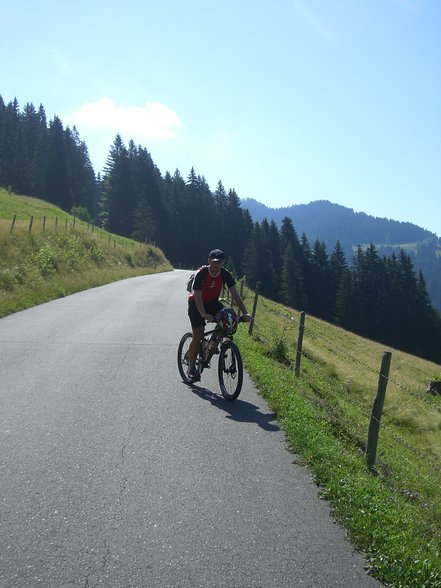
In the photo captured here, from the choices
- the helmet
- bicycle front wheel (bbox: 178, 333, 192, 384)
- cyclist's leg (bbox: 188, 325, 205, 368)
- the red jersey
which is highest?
the red jersey

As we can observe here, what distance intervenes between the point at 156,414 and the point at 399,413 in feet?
25.9

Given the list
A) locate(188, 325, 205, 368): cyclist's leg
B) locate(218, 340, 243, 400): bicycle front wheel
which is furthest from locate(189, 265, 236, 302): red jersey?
locate(218, 340, 243, 400): bicycle front wheel

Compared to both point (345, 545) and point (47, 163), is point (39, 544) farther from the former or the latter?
point (47, 163)

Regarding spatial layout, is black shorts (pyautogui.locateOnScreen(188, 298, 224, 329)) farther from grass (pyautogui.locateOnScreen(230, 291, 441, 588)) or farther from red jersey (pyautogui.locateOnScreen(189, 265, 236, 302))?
grass (pyautogui.locateOnScreen(230, 291, 441, 588))

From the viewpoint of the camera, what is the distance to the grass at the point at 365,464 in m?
3.51

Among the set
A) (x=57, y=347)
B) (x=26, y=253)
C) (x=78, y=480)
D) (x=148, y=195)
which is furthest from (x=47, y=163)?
(x=78, y=480)

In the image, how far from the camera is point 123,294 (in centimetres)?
2156

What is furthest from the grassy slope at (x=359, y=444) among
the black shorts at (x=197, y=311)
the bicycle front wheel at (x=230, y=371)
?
the black shorts at (x=197, y=311)

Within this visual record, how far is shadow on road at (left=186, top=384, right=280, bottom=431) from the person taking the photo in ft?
20.6

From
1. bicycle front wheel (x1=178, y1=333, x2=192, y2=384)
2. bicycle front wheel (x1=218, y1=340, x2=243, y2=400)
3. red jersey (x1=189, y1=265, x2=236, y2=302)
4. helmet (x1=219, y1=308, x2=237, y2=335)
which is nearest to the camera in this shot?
bicycle front wheel (x1=218, y1=340, x2=243, y2=400)

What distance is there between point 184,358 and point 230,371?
1.15 m

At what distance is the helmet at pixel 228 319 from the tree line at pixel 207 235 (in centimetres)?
7357

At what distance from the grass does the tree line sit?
69054mm

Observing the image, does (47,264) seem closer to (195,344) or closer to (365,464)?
(195,344)
